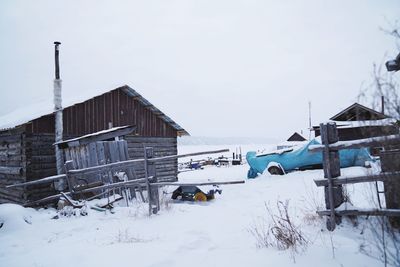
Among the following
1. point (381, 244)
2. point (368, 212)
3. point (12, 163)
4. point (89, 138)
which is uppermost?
point (89, 138)

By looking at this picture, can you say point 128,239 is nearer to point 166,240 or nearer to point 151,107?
point 166,240

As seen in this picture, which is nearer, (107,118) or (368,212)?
(368,212)

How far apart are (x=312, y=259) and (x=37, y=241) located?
4628 mm

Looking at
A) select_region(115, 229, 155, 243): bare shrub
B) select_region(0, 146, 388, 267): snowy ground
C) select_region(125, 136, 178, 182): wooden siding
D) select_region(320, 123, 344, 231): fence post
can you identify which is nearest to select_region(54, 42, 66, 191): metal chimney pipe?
select_region(125, 136, 178, 182): wooden siding

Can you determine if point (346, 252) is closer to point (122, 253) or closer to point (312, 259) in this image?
point (312, 259)

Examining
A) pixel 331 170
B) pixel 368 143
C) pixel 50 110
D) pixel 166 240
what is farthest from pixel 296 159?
pixel 50 110

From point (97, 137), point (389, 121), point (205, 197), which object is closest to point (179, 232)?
point (389, 121)

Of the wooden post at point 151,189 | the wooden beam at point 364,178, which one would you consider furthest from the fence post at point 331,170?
the wooden post at point 151,189

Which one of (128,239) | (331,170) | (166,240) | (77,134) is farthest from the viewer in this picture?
(77,134)

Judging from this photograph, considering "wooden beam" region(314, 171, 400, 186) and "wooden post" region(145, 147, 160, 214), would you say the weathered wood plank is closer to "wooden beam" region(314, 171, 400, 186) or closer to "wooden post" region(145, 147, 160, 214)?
"wooden post" region(145, 147, 160, 214)

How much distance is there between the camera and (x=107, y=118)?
44.3 ft

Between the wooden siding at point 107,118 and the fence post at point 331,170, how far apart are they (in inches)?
423

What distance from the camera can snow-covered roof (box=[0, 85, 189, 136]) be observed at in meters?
11.1

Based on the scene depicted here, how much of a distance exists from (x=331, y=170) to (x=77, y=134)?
1099cm
